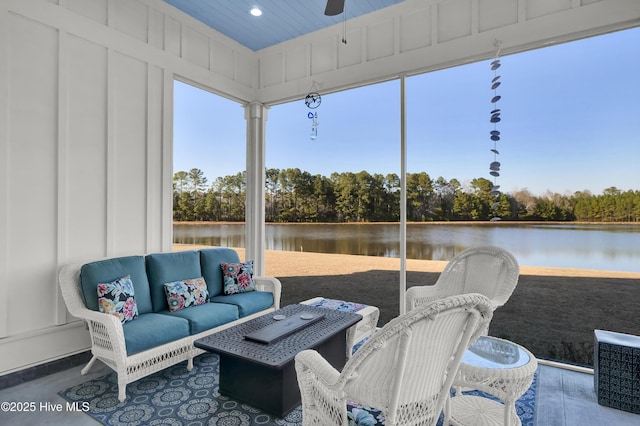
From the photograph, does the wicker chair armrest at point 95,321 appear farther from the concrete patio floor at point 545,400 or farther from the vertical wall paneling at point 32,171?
the concrete patio floor at point 545,400

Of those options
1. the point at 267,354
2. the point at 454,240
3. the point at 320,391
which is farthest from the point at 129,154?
the point at 454,240

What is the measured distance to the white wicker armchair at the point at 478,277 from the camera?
9.41ft

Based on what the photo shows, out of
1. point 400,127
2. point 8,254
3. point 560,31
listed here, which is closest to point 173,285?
point 8,254

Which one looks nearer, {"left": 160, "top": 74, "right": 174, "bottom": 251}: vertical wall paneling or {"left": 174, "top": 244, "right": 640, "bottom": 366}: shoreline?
{"left": 174, "top": 244, "right": 640, "bottom": 366}: shoreline

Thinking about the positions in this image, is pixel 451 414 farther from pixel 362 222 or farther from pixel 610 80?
pixel 610 80

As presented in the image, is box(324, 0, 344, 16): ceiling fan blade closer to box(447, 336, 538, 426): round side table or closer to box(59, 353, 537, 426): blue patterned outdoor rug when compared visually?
box(447, 336, 538, 426): round side table

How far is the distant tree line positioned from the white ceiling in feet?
6.11

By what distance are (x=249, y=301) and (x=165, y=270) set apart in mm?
903

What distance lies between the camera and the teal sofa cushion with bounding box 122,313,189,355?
102 inches

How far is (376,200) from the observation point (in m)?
4.62

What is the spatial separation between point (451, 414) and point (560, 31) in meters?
3.40

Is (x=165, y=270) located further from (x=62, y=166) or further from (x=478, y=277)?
(x=478, y=277)

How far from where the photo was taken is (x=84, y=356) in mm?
3219

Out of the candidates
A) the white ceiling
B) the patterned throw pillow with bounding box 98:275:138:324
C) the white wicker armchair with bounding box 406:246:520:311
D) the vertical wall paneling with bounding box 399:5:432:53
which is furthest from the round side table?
the white ceiling
